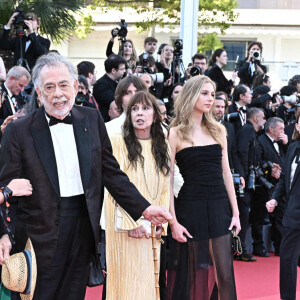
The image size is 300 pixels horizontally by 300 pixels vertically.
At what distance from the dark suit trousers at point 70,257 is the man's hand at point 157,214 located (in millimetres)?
385

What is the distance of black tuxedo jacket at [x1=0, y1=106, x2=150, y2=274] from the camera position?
3.41 meters

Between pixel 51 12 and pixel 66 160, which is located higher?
pixel 51 12

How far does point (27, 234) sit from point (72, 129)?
589mm

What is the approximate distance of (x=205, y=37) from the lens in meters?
19.7

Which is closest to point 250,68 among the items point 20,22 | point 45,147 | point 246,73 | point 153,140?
point 246,73

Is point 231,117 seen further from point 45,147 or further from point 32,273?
point 32,273

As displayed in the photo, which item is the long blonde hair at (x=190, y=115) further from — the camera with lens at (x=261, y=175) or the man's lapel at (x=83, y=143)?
the camera with lens at (x=261, y=175)

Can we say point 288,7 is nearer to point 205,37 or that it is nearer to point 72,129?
point 205,37

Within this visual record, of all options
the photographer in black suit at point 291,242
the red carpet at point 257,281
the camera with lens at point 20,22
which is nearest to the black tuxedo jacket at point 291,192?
the photographer in black suit at point 291,242

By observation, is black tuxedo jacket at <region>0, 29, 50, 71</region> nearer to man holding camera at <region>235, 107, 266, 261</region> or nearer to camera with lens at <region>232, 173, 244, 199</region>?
man holding camera at <region>235, 107, 266, 261</region>

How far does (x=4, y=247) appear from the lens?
3.40 metres

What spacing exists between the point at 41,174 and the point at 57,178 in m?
0.08

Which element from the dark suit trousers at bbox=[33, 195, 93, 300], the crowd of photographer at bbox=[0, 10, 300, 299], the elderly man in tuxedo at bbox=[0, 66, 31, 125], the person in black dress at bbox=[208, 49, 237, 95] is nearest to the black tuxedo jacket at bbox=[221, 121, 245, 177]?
the crowd of photographer at bbox=[0, 10, 300, 299]

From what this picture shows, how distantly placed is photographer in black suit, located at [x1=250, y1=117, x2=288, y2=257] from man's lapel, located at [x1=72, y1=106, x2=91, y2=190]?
190 inches
